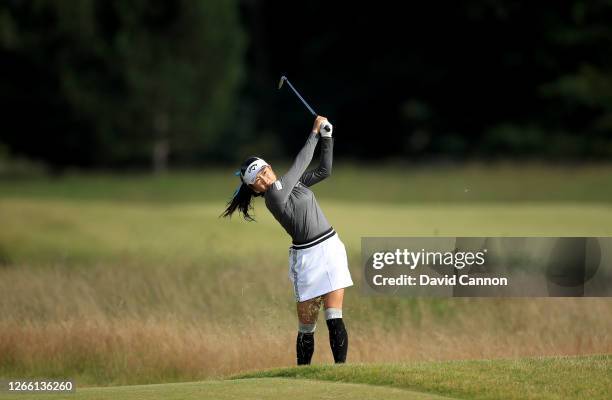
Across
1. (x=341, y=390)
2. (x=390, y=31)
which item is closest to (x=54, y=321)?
(x=341, y=390)

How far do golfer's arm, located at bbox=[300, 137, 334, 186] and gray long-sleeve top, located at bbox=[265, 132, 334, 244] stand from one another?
1 centimetres

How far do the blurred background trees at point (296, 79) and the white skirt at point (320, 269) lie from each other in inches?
1389

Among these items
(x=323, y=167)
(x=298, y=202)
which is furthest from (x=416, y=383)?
(x=323, y=167)

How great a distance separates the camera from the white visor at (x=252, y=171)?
9.41 metres

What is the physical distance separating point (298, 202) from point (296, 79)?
152 ft

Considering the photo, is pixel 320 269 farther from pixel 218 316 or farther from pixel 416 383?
pixel 218 316

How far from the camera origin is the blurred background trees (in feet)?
148

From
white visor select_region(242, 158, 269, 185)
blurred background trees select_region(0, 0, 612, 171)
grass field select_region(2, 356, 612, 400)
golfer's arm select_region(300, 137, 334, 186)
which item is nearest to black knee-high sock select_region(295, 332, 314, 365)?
grass field select_region(2, 356, 612, 400)

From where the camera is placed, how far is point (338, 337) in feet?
31.6

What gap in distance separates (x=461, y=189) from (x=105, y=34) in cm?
1586

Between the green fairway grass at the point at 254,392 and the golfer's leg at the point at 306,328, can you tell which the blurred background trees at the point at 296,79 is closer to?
the golfer's leg at the point at 306,328

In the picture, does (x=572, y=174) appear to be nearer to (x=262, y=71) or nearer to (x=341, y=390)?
(x=262, y=71)

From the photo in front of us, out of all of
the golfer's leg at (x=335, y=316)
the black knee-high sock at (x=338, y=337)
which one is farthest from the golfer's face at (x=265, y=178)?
the black knee-high sock at (x=338, y=337)

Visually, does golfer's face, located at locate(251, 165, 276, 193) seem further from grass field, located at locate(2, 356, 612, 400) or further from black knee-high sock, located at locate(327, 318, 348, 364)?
grass field, located at locate(2, 356, 612, 400)
